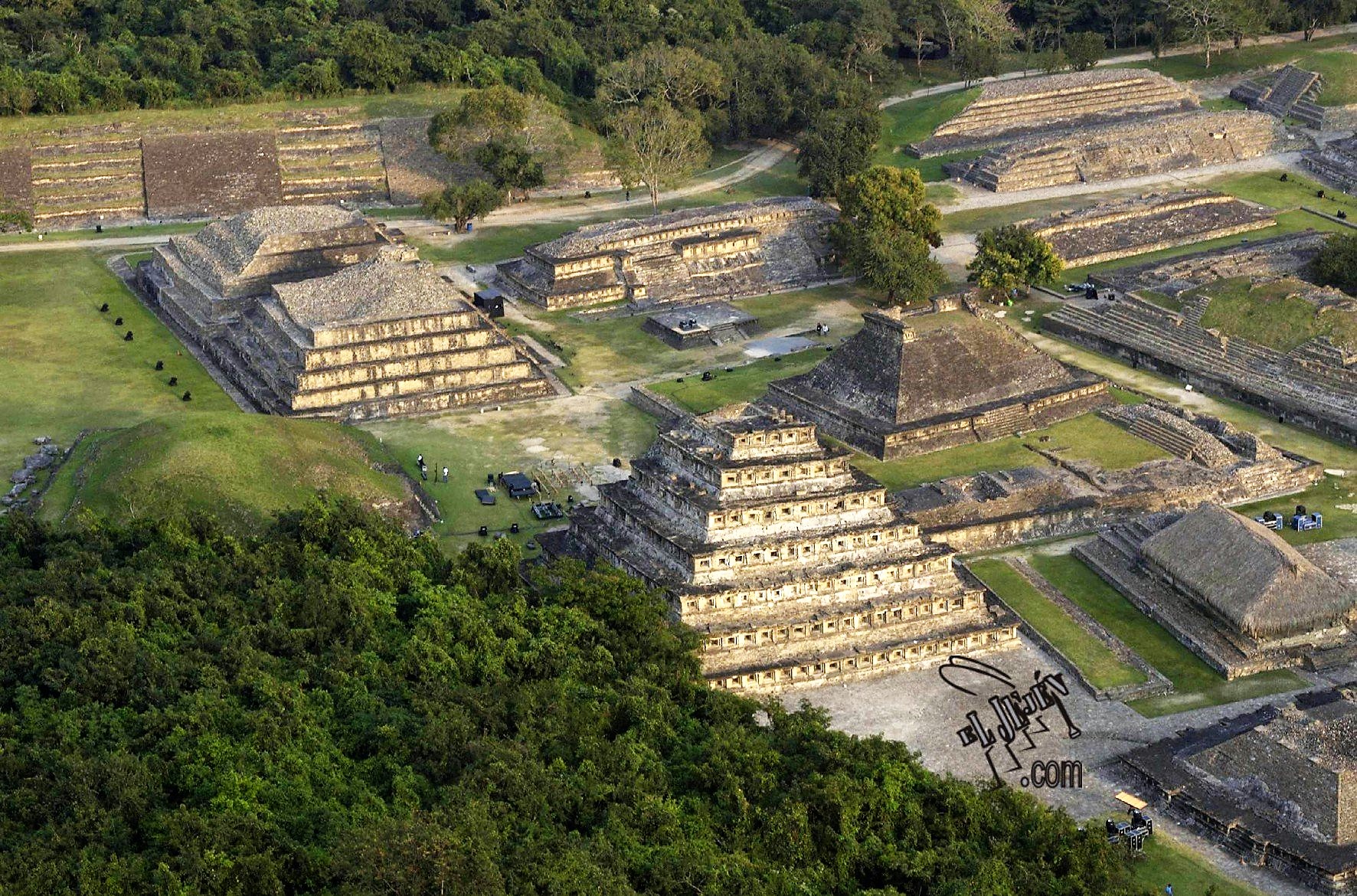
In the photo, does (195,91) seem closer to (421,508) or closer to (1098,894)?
(421,508)

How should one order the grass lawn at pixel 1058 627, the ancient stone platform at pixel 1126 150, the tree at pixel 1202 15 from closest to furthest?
the grass lawn at pixel 1058 627 < the ancient stone platform at pixel 1126 150 < the tree at pixel 1202 15

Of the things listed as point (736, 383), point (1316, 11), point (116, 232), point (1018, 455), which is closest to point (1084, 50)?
point (1316, 11)

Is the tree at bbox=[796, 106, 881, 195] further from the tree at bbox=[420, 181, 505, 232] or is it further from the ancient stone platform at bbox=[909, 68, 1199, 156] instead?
the tree at bbox=[420, 181, 505, 232]

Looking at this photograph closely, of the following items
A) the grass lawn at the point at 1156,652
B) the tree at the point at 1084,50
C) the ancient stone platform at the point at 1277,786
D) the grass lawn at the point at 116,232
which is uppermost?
the tree at the point at 1084,50

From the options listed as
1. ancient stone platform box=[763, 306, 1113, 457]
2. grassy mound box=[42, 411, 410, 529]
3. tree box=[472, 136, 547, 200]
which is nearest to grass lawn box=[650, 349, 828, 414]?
ancient stone platform box=[763, 306, 1113, 457]

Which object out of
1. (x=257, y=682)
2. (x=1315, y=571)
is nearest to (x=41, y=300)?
(x=257, y=682)

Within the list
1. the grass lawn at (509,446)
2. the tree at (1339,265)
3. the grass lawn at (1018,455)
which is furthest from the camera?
the tree at (1339,265)

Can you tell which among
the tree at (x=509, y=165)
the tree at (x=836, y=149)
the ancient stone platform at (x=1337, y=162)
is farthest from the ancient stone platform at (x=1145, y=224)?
the tree at (x=509, y=165)

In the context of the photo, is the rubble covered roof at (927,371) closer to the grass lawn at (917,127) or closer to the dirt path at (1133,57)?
the grass lawn at (917,127)
